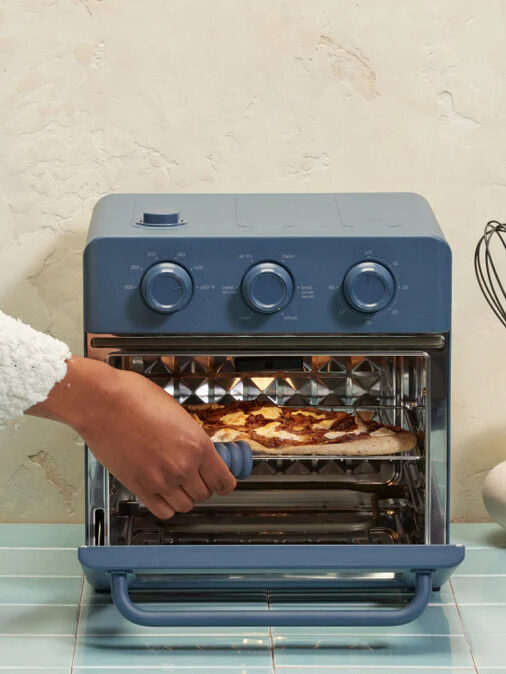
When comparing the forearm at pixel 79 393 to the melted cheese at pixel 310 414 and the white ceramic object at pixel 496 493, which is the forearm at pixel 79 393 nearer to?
the melted cheese at pixel 310 414

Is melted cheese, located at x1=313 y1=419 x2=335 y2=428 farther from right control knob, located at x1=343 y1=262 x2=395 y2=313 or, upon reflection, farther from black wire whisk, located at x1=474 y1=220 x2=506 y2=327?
black wire whisk, located at x1=474 y1=220 x2=506 y2=327

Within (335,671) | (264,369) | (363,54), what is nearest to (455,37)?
(363,54)

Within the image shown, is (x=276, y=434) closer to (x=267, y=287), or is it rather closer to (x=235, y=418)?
(x=235, y=418)

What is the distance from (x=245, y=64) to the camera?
1.57 meters

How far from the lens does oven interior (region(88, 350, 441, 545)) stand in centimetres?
140

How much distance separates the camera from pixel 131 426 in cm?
118

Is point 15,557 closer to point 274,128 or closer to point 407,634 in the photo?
point 407,634

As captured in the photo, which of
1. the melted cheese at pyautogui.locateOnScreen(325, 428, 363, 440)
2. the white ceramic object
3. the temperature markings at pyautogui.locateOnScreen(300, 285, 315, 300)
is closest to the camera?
the temperature markings at pyautogui.locateOnScreen(300, 285, 315, 300)


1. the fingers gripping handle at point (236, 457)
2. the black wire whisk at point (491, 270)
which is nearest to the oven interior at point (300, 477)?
the fingers gripping handle at point (236, 457)

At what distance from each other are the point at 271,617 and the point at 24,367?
0.41m

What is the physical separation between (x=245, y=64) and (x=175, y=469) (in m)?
0.66

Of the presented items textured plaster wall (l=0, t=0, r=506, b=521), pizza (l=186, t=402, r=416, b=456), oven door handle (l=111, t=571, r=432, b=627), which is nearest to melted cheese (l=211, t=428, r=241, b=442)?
pizza (l=186, t=402, r=416, b=456)

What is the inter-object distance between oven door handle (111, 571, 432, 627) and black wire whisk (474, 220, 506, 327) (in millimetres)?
502

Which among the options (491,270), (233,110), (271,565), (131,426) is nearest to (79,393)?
(131,426)
